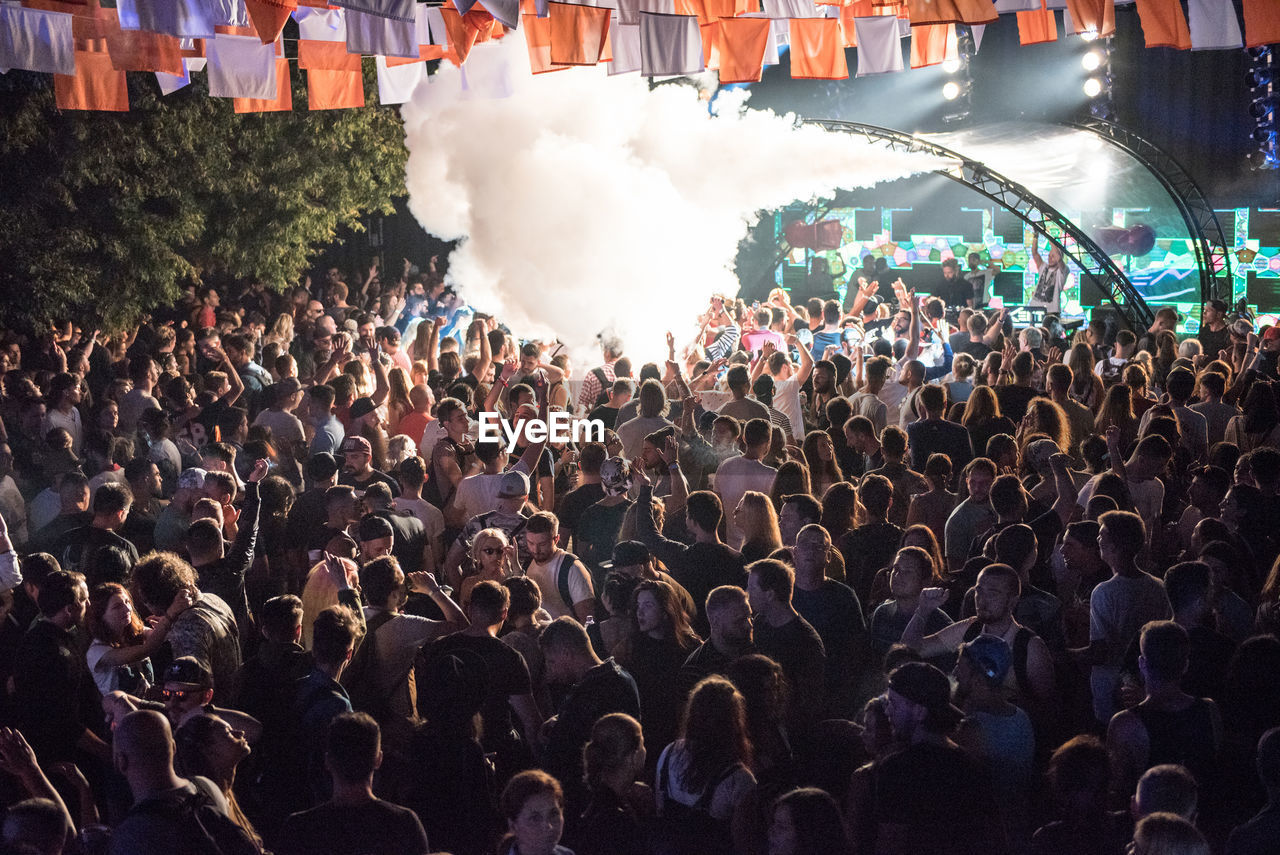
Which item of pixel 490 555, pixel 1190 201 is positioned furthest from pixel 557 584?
pixel 1190 201

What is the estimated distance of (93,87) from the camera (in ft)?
33.8

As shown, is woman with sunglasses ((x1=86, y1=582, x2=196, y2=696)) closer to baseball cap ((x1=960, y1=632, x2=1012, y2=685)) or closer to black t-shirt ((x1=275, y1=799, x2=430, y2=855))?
black t-shirt ((x1=275, y1=799, x2=430, y2=855))

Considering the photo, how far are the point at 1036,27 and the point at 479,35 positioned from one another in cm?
579

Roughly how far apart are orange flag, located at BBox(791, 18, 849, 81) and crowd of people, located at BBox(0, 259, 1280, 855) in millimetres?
4914

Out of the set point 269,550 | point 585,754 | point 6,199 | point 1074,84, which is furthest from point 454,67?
point 1074,84

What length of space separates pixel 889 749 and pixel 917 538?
179 cm

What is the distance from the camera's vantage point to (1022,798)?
4.03 meters

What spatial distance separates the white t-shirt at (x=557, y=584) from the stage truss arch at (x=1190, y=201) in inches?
582

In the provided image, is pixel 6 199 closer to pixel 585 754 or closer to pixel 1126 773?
pixel 585 754

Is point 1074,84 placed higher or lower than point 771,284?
higher

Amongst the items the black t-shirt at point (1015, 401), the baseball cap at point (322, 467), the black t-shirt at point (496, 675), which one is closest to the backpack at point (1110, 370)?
the black t-shirt at point (1015, 401)

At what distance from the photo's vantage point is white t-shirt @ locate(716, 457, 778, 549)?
675 centimetres

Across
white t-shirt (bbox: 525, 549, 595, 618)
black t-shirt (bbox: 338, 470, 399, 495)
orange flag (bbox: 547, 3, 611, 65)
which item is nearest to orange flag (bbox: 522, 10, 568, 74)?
orange flag (bbox: 547, 3, 611, 65)

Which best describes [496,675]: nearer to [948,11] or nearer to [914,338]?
[914,338]
